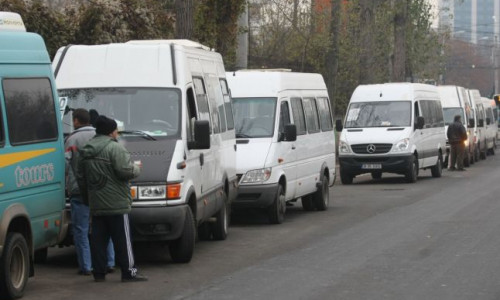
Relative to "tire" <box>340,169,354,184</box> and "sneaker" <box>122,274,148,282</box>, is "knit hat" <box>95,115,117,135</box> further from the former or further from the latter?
"tire" <box>340,169,354,184</box>

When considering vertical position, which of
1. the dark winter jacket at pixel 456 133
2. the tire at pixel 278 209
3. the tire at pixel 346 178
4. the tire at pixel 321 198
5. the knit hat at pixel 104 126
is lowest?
the tire at pixel 346 178

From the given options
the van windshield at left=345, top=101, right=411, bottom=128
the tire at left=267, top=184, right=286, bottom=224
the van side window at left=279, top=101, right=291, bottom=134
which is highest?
the van side window at left=279, top=101, right=291, bottom=134

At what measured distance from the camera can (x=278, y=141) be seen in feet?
57.0

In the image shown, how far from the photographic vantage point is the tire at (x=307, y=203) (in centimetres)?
1999

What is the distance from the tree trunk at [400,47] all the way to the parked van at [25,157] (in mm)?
30837

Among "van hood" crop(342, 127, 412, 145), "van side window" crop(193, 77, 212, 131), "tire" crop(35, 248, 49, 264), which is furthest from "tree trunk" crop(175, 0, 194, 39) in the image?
"tire" crop(35, 248, 49, 264)

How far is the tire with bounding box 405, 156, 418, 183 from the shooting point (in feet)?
89.8

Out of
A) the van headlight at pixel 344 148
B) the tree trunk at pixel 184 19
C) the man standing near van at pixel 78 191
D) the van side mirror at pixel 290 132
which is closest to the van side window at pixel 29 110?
the man standing near van at pixel 78 191

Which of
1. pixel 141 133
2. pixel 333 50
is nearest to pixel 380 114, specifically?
pixel 333 50

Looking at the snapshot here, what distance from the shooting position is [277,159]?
17.1 m

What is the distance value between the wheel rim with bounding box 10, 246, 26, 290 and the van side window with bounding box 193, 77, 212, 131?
393 centimetres

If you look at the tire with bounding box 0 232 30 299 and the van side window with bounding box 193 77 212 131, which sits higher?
the van side window with bounding box 193 77 212 131

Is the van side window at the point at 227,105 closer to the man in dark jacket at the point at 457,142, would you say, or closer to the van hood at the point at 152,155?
the van hood at the point at 152,155

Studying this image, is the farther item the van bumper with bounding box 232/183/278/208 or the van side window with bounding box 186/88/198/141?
the van bumper with bounding box 232/183/278/208
